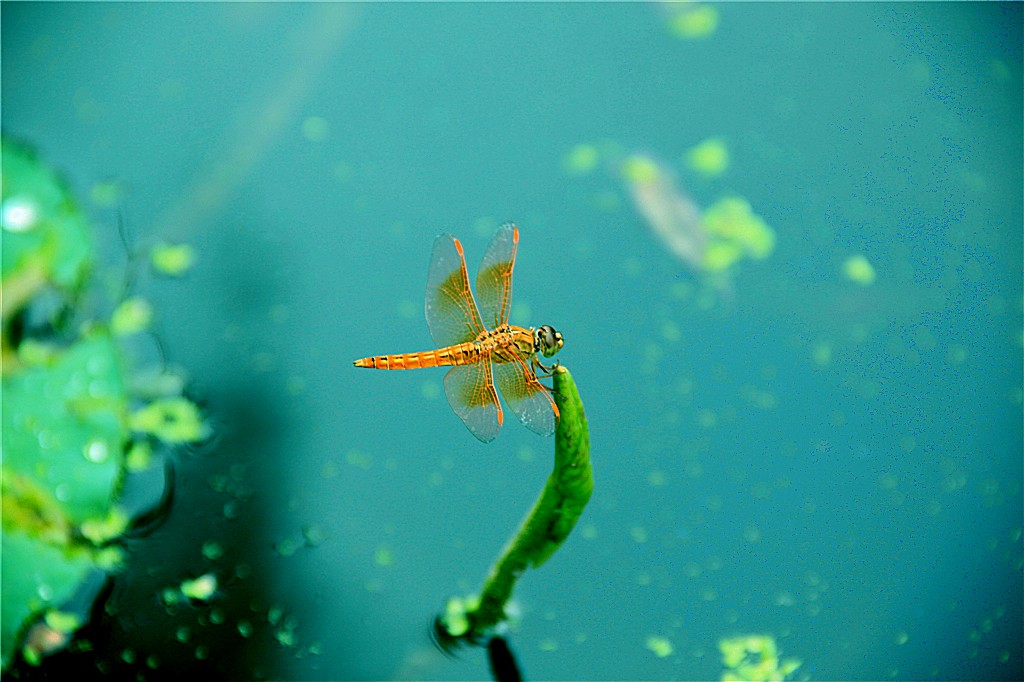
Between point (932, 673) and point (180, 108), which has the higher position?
point (180, 108)

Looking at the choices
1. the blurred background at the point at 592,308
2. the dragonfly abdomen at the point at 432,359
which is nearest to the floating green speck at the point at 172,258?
the blurred background at the point at 592,308

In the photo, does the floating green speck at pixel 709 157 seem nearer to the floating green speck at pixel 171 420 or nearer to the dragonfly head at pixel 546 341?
the dragonfly head at pixel 546 341

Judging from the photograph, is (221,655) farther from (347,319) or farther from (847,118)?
(847,118)

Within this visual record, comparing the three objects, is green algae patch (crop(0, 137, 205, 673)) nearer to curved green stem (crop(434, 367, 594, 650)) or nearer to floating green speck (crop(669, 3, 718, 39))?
curved green stem (crop(434, 367, 594, 650))

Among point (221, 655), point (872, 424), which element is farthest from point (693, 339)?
point (221, 655)

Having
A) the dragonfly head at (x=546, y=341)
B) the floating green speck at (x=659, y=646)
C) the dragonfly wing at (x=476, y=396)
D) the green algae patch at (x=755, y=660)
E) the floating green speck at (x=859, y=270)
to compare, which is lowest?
the floating green speck at (x=659, y=646)

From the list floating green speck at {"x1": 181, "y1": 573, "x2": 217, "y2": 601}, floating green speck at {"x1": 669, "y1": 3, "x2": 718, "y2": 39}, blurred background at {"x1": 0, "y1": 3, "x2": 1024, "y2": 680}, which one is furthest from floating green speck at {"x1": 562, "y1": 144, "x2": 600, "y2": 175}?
floating green speck at {"x1": 181, "y1": 573, "x2": 217, "y2": 601}

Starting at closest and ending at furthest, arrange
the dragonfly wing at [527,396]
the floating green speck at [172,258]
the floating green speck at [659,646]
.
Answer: the dragonfly wing at [527,396] → the floating green speck at [659,646] → the floating green speck at [172,258]
